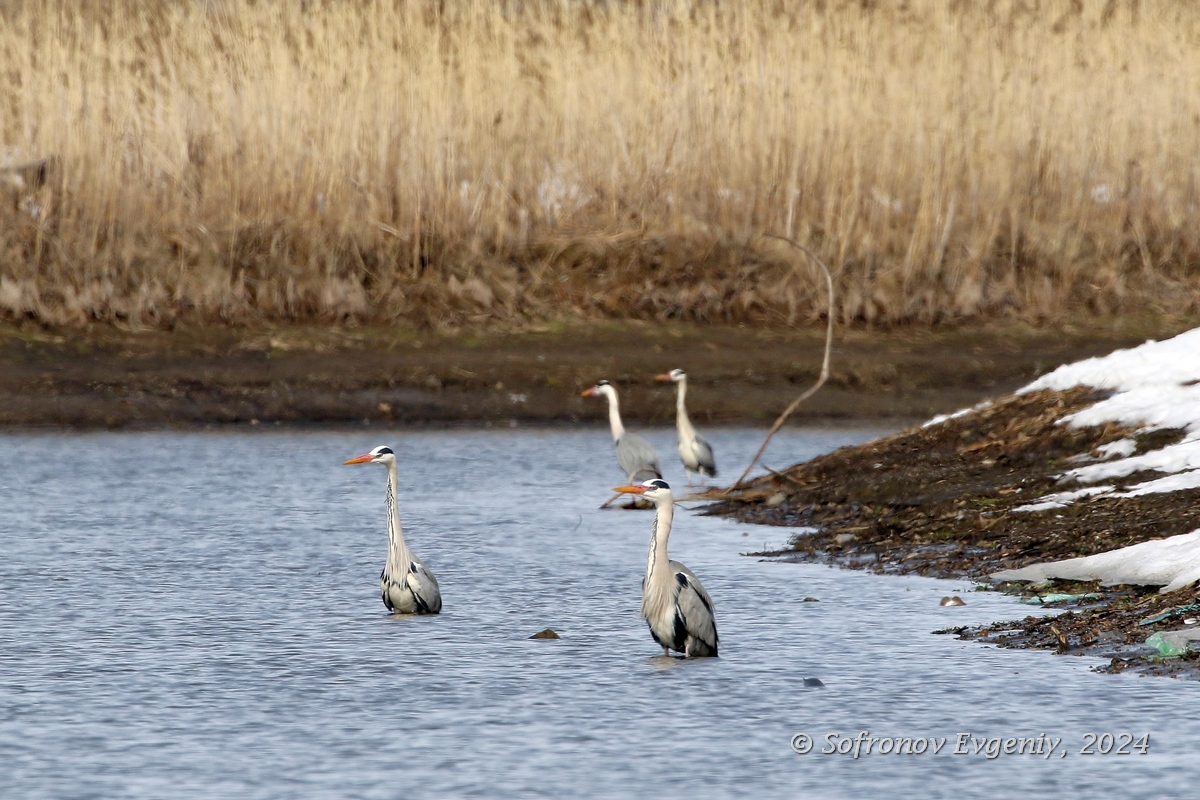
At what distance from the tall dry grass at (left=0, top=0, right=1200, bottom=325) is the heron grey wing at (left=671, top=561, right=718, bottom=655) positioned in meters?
9.15

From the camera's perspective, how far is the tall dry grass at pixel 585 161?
15039mm

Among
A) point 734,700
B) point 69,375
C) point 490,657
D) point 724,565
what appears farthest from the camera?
point 69,375

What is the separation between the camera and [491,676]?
6.29 m

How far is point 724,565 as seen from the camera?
8.54 metres

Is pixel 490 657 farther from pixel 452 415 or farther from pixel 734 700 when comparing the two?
pixel 452 415

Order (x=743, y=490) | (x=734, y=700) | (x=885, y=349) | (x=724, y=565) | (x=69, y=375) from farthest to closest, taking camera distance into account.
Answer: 1. (x=885, y=349)
2. (x=69, y=375)
3. (x=743, y=490)
4. (x=724, y=565)
5. (x=734, y=700)

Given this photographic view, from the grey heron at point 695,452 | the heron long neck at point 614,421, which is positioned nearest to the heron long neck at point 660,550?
the grey heron at point 695,452

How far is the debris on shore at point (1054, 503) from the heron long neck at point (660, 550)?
44.4 inches

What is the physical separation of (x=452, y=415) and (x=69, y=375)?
2897 millimetres

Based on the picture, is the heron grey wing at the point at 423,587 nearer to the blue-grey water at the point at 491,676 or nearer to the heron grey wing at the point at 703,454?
the blue-grey water at the point at 491,676

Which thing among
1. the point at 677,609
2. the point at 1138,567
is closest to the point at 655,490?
the point at 677,609

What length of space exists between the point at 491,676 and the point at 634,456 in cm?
481

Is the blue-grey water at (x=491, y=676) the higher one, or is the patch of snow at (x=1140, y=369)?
the patch of snow at (x=1140, y=369)

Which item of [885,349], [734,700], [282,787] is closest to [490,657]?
[734,700]
